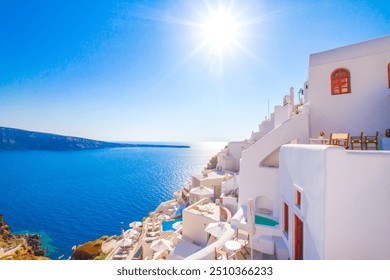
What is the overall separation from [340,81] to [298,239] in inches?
299

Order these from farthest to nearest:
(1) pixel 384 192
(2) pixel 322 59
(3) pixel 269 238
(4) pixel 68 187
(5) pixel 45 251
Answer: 1. (4) pixel 68 187
2. (5) pixel 45 251
3. (2) pixel 322 59
4. (3) pixel 269 238
5. (1) pixel 384 192

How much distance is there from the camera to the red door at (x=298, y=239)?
5340 mm

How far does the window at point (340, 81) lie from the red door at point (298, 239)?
6.78 meters

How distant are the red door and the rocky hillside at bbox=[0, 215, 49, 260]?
1980 cm

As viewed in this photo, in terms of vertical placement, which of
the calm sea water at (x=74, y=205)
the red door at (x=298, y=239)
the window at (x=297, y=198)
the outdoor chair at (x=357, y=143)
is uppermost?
the outdoor chair at (x=357, y=143)

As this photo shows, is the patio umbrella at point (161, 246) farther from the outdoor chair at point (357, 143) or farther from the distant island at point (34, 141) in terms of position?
the distant island at point (34, 141)

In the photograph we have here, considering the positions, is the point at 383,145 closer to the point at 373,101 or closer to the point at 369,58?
the point at 373,101

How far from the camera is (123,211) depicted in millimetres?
37312

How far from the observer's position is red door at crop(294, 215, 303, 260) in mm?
5340

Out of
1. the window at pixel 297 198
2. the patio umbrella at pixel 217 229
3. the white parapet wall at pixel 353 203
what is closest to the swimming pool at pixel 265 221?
the patio umbrella at pixel 217 229

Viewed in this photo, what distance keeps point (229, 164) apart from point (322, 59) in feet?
83.1

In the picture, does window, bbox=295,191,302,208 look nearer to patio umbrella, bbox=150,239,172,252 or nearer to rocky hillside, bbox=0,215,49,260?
patio umbrella, bbox=150,239,172,252

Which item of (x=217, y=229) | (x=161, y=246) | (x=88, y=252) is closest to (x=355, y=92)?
(x=217, y=229)
